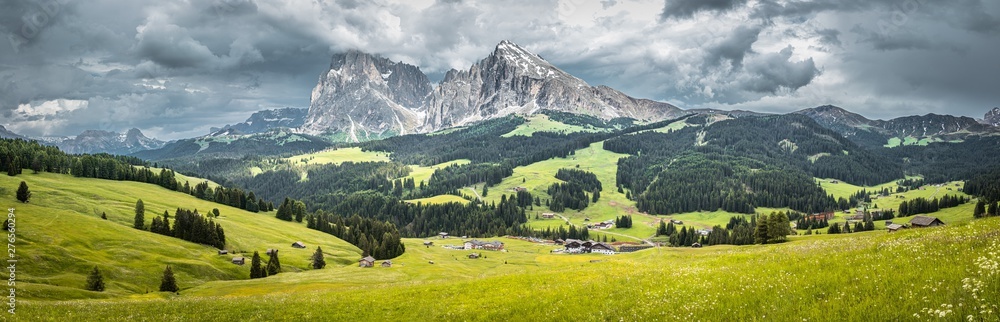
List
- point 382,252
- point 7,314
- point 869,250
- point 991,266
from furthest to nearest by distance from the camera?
1. point 382,252
2. point 7,314
3. point 869,250
4. point 991,266

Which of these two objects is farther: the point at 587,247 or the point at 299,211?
the point at 299,211

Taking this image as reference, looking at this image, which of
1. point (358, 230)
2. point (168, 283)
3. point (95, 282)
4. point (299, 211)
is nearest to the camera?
point (95, 282)

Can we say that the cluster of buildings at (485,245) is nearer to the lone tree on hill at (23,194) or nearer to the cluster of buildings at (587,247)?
the cluster of buildings at (587,247)

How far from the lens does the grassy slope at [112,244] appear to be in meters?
69.8

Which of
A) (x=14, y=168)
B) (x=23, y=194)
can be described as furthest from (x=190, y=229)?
(x=14, y=168)

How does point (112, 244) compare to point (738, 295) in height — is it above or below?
below

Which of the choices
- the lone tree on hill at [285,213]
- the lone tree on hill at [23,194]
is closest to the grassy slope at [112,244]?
the lone tree on hill at [23,194]

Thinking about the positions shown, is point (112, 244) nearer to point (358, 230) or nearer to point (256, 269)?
point (256, 269)

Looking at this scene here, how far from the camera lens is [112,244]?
86625 millimetres

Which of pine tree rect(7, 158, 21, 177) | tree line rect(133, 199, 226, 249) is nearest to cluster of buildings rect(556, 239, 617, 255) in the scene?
tree line rect(133, 199, 226, 249)

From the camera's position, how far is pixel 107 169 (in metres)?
178

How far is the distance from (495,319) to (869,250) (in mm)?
17385

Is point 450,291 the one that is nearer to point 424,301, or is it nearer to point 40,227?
point 424,301

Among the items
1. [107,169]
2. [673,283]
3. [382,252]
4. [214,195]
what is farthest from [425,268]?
[107,169]
